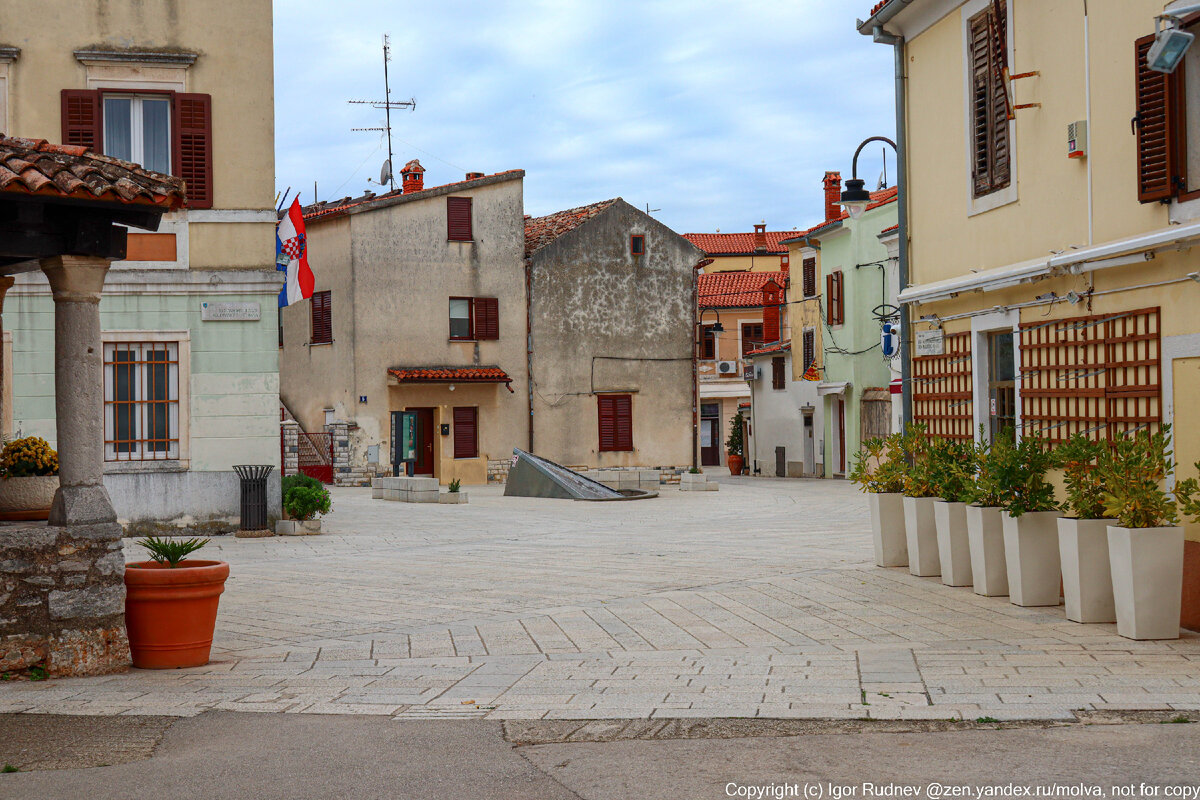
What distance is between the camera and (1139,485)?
7.93m

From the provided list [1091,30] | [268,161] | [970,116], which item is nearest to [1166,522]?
[1091,30]

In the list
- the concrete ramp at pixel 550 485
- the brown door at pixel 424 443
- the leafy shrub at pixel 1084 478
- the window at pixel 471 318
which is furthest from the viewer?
the window at pixel 471 318

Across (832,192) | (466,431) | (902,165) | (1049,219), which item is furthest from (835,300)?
(1049,219)

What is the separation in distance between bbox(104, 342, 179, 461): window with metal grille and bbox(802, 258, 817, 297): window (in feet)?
95.6

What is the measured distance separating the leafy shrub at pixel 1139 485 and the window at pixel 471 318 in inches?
1086

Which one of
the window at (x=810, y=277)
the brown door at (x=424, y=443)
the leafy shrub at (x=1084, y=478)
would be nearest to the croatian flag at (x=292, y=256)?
the leafy shrub at (x=1084, y=478)

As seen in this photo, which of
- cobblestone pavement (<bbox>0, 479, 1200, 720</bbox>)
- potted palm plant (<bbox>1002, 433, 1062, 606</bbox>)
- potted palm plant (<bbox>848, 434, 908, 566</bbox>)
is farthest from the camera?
potted palm plant (<bbox>848, 434, 908, 566</bbox>)

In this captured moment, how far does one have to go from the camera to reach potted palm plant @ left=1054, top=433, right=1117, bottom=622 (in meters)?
8.48

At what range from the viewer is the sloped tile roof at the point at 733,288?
50.9 meters

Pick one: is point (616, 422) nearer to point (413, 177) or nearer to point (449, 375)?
point (449, 375)

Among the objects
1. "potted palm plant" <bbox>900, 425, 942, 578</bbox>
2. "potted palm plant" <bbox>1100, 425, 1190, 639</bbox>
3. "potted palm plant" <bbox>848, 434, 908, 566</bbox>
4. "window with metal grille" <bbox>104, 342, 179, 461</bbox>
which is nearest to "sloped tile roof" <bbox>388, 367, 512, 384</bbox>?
"window with metal grille" <bbox>104, 342, 179, 461</bbox>

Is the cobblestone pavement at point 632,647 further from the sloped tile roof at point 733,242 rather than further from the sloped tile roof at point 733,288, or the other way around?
the sloped tile roof at point 733,242

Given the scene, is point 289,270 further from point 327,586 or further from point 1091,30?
point 1091,30

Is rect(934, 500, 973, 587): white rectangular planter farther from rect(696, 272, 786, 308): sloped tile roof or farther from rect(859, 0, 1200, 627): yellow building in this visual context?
rect(696, 272, 786, 308): sloped tile roof
